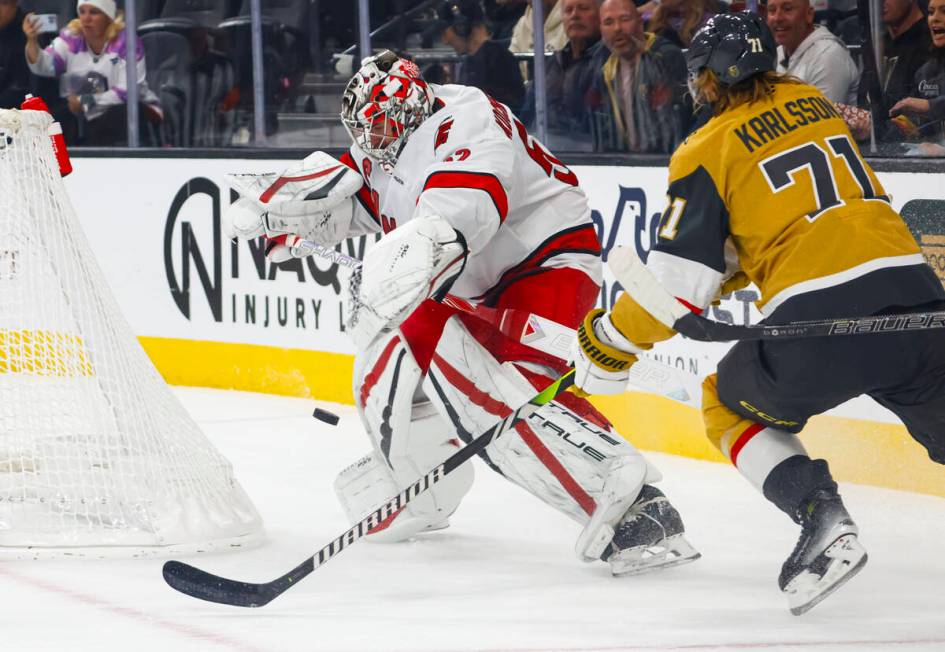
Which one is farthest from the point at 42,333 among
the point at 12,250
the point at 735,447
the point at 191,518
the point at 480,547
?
the point at 735,447

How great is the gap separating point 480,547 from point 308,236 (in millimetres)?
740

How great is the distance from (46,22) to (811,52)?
3550 millimetres

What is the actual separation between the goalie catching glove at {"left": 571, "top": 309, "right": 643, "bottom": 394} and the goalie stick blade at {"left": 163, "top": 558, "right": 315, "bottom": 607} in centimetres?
57

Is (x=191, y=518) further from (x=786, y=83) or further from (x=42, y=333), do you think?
(x=786, y=83)

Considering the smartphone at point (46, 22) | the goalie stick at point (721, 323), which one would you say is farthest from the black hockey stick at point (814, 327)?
the smartphone at point (46, 22)

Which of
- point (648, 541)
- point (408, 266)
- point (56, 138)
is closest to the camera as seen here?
point (408, 266)

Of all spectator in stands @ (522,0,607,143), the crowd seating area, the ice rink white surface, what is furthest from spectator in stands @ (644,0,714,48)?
the ice rink white surface

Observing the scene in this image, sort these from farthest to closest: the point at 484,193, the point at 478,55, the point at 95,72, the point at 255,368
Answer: the point at 95,72 < the point at 255,368 < the point at 478,55 < the point at 484,193

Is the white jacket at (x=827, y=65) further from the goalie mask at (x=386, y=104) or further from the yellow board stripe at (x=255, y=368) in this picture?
the yellow board stripe at (x=255, y=368)

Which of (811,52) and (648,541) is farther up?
(811,52)

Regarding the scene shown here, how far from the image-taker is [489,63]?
4.95 metres

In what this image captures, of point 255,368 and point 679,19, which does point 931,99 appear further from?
point 255,368

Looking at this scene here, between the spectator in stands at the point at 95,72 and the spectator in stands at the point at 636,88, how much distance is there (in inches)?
81.2

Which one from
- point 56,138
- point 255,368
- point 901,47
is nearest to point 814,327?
point 901,47
